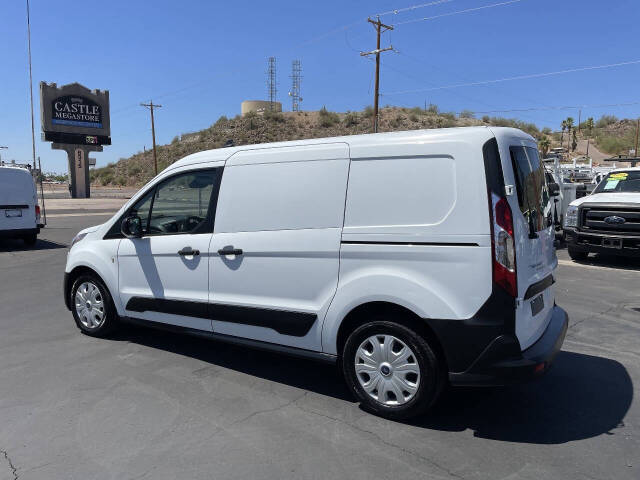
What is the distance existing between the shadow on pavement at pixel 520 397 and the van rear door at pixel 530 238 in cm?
63

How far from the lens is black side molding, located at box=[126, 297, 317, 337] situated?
4134mm

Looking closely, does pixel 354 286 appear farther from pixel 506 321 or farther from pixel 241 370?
pixel 241 370

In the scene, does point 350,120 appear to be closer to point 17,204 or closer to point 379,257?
point 17,204

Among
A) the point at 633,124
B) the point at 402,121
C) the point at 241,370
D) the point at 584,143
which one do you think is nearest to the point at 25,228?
the point at 241,370

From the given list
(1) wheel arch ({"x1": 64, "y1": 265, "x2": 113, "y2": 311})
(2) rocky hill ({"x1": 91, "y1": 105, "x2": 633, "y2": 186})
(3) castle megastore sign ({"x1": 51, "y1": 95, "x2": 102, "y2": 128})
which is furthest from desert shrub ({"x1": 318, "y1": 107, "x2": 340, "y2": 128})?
(1) wheel arch ({"x1": 64, "y1": 265, "x2": 113, "y2": 311})

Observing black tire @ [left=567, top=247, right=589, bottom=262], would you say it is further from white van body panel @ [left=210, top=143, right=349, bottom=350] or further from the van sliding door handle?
the van sliding door handle

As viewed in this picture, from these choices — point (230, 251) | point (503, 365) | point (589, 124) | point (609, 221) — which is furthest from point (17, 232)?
point (589, 124)

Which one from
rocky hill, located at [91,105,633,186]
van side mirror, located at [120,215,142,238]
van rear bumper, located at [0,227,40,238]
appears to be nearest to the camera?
van side mirror, located at [120,215,142,238]

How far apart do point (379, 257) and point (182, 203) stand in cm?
225

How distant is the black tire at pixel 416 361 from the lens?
11.7ft

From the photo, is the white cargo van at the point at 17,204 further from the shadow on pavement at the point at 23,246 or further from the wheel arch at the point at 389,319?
the wheel arch at the point at 389,319

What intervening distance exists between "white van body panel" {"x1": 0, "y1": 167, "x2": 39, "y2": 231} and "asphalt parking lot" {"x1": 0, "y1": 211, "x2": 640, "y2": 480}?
8.57 metres

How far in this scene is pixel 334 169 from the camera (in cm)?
398

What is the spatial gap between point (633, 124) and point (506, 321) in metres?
103
